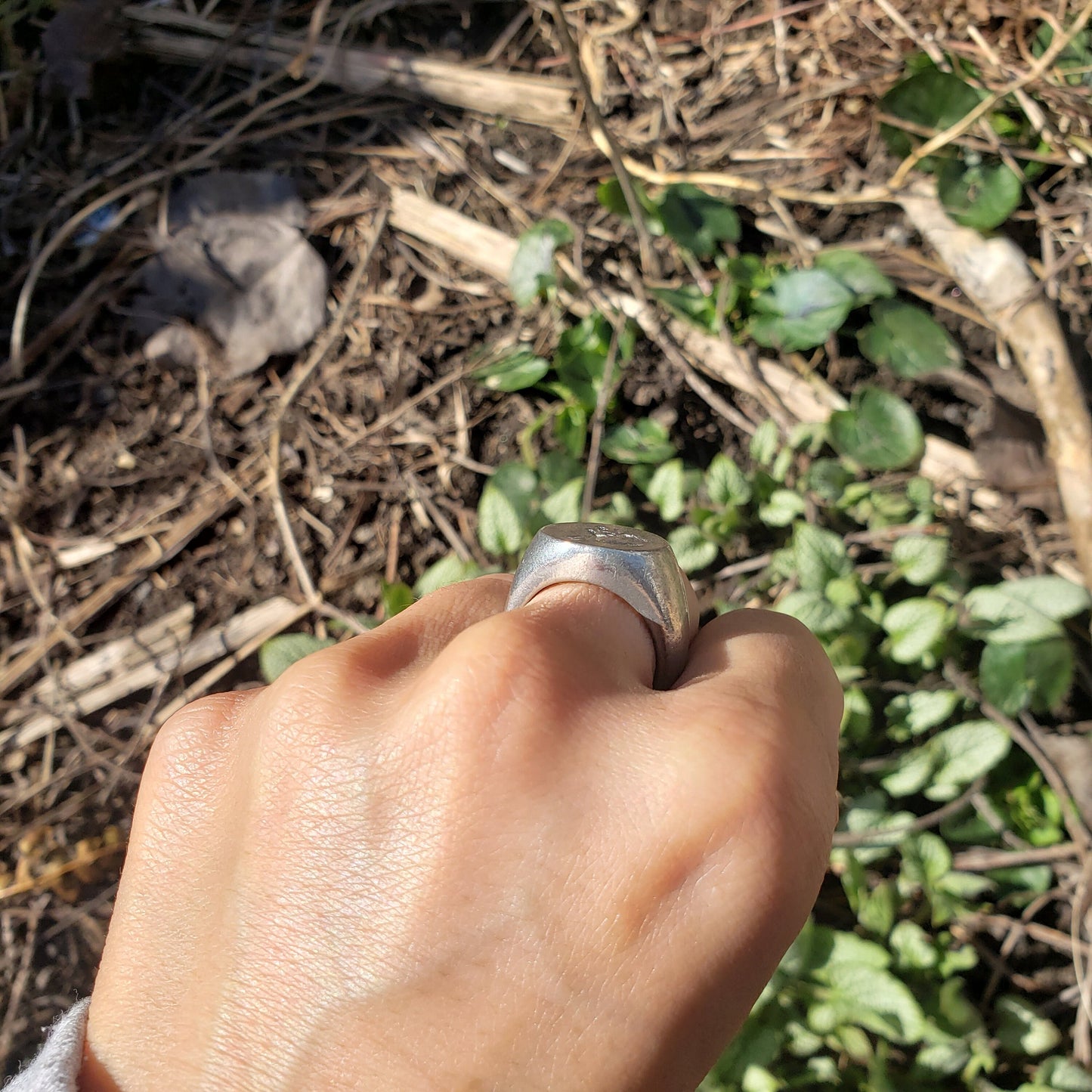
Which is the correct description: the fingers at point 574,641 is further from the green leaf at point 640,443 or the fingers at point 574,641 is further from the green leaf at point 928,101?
the green leaf at point 928,101

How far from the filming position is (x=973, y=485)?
5.81 feet

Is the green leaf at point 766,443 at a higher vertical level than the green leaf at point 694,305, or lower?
lower

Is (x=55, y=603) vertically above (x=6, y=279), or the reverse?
(x=6, y=279)

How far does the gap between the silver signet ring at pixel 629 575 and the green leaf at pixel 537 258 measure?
1088mm

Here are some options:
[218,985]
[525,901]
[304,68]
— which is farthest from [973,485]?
[304,68]

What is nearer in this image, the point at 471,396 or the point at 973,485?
the point at 973,485

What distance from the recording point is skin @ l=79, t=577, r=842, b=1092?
0.68 metres

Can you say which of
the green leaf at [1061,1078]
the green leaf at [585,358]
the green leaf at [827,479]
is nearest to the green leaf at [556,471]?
the green leaf at [585,358]

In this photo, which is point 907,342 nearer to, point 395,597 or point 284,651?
point 395,597

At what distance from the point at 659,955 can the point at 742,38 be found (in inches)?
88.5

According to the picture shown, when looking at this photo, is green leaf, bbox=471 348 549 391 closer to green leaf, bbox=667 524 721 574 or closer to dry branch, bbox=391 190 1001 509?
dry branch, bbox=391 190 1001 509

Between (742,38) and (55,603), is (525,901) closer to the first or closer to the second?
(55,603)

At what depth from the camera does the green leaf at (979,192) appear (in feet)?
6.10

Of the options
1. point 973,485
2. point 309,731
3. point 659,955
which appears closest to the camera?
point 659,955
